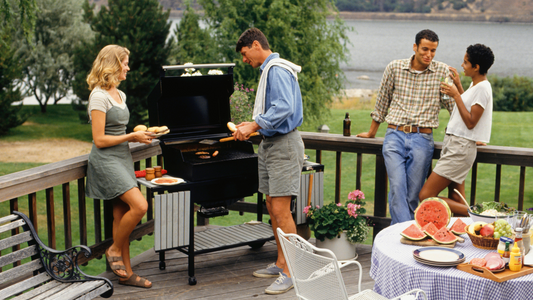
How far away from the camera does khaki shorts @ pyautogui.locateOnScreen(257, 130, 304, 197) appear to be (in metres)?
4.08

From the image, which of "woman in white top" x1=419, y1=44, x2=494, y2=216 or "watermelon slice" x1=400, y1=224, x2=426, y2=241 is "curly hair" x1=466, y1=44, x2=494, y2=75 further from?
"watermelon slice" x1=400, y1=224, x2=426, y2=241

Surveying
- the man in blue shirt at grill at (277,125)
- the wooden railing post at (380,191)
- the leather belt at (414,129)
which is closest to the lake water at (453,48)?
the wooden railing post at (380,191)

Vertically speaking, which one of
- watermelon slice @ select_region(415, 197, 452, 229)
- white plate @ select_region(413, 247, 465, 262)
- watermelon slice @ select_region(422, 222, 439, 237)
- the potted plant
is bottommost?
the potted plant

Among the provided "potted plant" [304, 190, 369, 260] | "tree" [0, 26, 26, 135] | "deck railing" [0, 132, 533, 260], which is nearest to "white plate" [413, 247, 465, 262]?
"potted plant" [304, 190, 369, 260]

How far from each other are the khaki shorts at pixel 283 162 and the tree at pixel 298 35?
41.2 feet

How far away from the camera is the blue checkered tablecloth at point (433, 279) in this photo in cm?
260

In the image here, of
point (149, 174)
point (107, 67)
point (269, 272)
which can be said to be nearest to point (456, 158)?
point (269, 272)

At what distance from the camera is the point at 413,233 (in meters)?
3.14

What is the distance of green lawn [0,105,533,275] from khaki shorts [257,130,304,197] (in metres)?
3.79

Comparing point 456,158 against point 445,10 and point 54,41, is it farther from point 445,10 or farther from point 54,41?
point 445,10

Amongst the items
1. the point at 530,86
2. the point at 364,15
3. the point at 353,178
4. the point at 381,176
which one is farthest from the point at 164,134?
the point at 364,15

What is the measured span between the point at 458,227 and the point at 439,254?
1.41 ft

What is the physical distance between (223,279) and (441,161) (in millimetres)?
1986

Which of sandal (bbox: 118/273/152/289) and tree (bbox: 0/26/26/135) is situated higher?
tree (bbox: 0/26/26/135)
